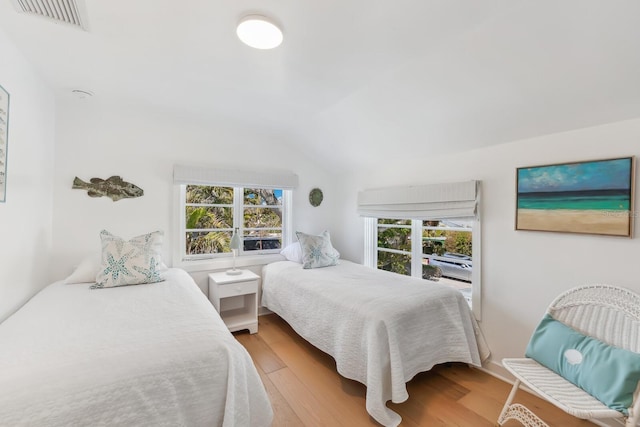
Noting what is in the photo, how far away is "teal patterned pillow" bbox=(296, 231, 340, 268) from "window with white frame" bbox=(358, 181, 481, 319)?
580 mm

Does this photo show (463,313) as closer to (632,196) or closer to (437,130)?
(632,196)

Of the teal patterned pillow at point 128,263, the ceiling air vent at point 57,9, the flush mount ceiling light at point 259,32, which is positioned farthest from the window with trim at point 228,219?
the flush mount ceiling light at point 259,32

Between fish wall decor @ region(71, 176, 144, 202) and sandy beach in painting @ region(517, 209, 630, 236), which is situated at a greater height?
fish wall decor @ region(71, 176, 144, 202)

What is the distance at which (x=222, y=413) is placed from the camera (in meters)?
1.16

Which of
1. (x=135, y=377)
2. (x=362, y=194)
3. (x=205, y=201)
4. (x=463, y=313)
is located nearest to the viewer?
(x=135, y=377)

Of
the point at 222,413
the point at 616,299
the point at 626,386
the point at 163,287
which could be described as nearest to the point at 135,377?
the point at 222,413

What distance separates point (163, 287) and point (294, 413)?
1282mm

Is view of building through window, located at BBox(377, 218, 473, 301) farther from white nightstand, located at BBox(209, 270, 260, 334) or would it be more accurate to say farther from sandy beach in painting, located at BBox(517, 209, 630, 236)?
white nightstand, located at BBox(209, 270, 260, 334)

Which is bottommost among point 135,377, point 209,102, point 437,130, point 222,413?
point 222,413

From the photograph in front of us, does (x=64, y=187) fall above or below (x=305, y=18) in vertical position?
below

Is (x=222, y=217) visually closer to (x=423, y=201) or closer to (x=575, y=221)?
(x=423, y=201)

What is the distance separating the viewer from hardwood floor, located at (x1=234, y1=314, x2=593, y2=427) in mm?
1697

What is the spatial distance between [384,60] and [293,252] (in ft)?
7.39

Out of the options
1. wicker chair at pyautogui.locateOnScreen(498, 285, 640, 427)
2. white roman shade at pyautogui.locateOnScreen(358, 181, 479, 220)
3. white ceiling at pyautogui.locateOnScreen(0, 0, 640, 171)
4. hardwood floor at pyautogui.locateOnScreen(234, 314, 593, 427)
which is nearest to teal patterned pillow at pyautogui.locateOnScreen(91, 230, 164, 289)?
hardwood floor at pyautogui.locateOnScreen(234, 314, 593, 427)
